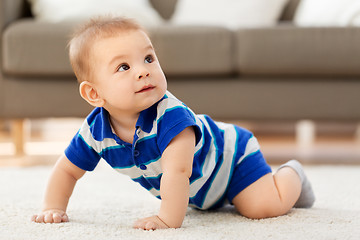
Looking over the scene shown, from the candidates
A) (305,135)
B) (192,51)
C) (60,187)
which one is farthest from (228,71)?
(305,135)

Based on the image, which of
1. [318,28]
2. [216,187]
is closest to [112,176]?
[216,187]

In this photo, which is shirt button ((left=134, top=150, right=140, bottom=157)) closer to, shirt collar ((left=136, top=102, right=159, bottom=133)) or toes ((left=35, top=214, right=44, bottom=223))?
shirt collar ((left=136, top=102, right=159, bottom=133))

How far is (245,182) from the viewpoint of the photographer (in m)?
1.01

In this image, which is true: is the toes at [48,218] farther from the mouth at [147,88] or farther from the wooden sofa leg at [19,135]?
the wooden sofa leg at [19,135]

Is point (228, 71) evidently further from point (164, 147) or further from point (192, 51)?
point (164, 147)

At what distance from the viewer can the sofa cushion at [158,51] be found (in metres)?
1.72

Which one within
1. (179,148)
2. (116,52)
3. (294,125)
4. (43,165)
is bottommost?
(294,125)

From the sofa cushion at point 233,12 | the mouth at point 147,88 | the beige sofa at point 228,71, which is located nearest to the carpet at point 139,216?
the mouth at point 147,88

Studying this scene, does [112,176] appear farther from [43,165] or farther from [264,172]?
[264,172]

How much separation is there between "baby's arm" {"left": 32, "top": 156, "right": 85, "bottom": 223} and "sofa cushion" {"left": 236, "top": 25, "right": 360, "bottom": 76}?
899 millimetres

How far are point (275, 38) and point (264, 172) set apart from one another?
0.82 meters

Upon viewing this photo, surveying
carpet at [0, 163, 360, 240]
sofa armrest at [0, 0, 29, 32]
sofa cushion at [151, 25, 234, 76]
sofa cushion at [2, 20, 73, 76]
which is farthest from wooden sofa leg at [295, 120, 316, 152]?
sofa armrest at [0, 0, 29, 32]

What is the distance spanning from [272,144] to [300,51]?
735mm

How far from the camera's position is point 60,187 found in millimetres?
982
